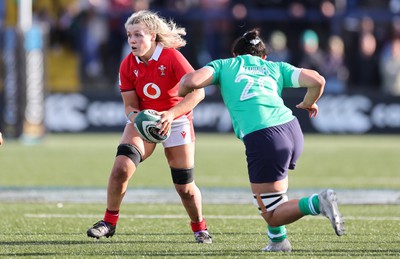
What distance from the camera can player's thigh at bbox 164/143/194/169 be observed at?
771cm

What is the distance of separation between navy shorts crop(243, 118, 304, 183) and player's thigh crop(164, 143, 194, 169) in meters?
1.02

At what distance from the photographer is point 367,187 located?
38.9ft

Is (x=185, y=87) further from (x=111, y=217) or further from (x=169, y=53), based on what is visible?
(x=111, y=217)

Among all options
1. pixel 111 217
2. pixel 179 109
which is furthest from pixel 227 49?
pixel 179 109

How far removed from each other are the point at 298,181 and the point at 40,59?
842 cm

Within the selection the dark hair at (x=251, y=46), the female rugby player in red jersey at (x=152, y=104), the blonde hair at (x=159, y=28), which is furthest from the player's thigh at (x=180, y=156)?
the dark hair at (x=251, y=46)

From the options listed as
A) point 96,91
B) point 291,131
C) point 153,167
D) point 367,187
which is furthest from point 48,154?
point 291,131

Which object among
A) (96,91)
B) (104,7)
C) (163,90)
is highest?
(163,90)

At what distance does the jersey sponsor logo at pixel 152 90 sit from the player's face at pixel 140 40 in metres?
0.22

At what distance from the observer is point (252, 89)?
684cm

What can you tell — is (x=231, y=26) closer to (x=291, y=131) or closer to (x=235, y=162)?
(x=235, y=162)

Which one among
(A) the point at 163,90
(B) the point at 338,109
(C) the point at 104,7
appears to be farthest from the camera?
(C) the point at 104,7

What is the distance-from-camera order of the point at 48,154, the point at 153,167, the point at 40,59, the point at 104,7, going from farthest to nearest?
the point at 104,7 → the point at 40,59 → the point at 48,154 → the point at 153,167

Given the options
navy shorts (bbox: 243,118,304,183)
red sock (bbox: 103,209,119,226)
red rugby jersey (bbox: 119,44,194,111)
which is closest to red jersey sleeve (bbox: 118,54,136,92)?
red rugby jersey (bbox: 119,44,194,111)
